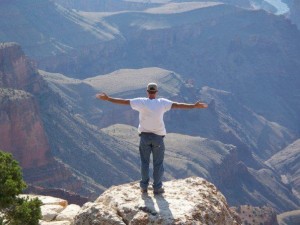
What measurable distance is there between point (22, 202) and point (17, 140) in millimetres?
59723

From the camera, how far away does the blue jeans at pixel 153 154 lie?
720 inches

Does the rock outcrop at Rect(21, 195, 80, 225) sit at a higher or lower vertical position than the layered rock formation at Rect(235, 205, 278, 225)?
higher

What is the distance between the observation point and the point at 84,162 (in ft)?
283

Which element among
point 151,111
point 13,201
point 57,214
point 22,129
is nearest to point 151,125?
point 151,111

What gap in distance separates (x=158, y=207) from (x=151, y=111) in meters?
2.63

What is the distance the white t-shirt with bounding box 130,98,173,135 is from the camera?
1806 cm

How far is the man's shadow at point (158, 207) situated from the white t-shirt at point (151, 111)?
1.76 m

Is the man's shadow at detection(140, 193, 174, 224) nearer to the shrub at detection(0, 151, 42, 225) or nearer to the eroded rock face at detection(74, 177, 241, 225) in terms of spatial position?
the eroded rock face at detection(74, 177, 241, 225)

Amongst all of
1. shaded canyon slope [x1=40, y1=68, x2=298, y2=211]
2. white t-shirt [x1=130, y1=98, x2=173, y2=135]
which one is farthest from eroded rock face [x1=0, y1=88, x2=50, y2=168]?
white t-shirt [x1=130, y1=98, x2=173, y2=135]

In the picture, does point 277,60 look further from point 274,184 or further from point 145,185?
point 145,185

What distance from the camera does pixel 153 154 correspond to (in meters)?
18.6

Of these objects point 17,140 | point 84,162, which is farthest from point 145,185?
point 84,162

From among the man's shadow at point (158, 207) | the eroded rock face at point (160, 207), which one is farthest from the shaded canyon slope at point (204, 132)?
the man's shadow at point (158, 207)

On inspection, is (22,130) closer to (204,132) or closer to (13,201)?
(13,201)
